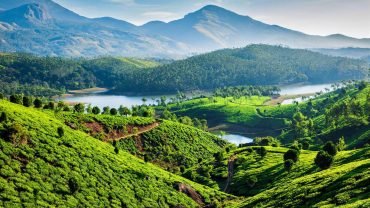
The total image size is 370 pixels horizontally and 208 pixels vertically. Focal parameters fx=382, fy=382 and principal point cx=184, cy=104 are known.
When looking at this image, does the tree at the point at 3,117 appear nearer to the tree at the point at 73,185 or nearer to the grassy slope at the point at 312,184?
the tree at the point at 73,185

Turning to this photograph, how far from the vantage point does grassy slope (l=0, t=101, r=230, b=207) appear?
230 feet

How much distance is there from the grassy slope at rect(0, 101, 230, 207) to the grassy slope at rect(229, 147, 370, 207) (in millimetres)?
15933

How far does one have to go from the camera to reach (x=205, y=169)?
125 meters

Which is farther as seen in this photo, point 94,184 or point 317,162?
point 317,162

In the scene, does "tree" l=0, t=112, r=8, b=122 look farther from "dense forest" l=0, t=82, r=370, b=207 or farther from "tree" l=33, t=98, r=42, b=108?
"tree" l=33, t=98, r=42, b=108

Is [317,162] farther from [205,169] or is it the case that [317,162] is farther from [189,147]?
[189,147]

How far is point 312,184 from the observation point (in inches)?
2694

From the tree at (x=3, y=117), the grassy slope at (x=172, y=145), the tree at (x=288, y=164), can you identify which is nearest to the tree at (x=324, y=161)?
the tree at (x=288, y=164)

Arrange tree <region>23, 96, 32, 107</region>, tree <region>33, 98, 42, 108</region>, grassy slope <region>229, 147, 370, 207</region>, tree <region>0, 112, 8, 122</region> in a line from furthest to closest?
tree <region>33, 98, 42, 108</region>, tree <region>23, 96, 32, 107</region>, tree <region>0, 112, 8, 122</region>, grassy slope <region>229, 147, 370, 207</region>

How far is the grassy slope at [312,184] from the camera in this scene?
5472 cm

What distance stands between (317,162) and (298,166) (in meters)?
14.3

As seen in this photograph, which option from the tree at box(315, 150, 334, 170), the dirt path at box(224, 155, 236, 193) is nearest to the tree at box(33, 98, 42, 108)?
the dirt path at box(224, 155, 236, 193)

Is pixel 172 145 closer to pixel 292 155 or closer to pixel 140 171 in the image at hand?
pixel 140 171

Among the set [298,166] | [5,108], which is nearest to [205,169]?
[298,166]
